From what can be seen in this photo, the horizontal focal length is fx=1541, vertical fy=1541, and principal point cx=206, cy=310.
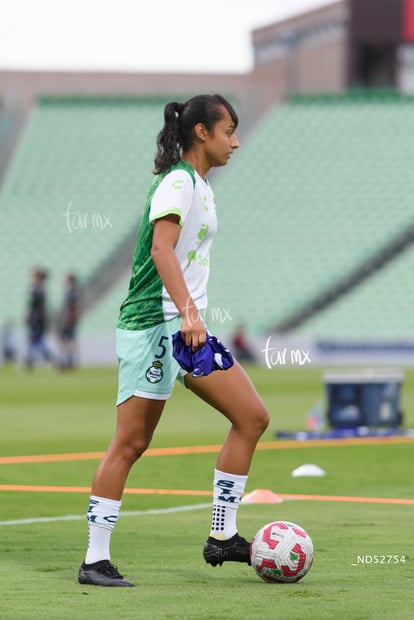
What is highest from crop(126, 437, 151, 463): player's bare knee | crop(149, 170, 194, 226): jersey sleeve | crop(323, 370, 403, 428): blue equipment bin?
crop(149, 170, 194, 226): jersey sleeve

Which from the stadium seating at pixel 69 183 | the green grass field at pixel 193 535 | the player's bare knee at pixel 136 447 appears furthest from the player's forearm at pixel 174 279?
the stadium seating at pixel 69 183

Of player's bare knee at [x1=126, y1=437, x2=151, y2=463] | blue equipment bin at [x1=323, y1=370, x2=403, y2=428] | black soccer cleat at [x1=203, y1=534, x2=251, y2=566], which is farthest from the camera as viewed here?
blue equipment bin at [x1=323, y1=370, x2=403, y2=428]

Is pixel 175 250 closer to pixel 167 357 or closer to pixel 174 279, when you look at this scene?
pixel 174 279

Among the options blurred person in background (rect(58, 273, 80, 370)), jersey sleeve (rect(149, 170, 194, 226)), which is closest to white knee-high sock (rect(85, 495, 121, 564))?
jersey sleeve (rect(149, 170, 194, 226))

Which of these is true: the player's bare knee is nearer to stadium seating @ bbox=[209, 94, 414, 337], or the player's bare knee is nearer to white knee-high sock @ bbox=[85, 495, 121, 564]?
white knee-high sock @ bbox=[85, 495, 121, 564]

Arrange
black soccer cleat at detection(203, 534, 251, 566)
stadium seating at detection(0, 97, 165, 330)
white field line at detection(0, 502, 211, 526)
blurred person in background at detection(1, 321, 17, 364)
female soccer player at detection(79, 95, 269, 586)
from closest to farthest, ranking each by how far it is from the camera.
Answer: female soccer player at detection(79, 95, 269, 586)
black soccer cleat at detection(203, 534, 251, 566)
white field line at detection(0, 502, 211, 526)
blurred person in background at detection(1, 321, 17, 364)
stadium seating at detection(0, 97, 165, 330)

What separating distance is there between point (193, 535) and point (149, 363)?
2.00 m

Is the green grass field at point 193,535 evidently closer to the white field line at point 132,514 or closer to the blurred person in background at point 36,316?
the white field line at point 132,514

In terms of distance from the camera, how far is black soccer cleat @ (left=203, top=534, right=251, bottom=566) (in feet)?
23.1

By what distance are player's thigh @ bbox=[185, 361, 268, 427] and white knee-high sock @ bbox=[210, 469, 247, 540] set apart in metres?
0.31

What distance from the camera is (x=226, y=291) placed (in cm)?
4450

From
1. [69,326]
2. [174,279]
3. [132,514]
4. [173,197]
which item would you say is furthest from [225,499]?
[69,326]

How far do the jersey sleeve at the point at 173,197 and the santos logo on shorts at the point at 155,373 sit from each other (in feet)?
2.08

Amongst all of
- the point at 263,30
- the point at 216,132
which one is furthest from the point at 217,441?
the point at 263,30
